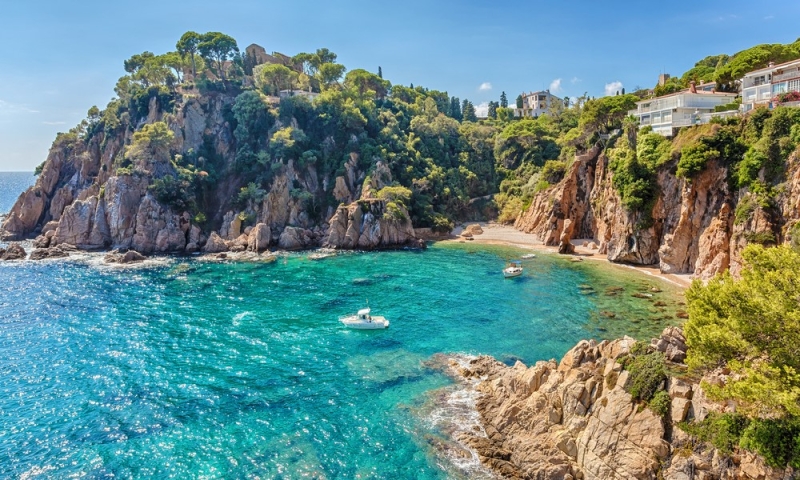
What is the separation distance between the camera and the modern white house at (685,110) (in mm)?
58500

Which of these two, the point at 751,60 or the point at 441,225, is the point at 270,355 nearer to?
the point at 441,225

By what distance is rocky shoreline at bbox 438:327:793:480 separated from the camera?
19.0 metres

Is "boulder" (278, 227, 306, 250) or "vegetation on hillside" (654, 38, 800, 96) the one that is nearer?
"vegetation on hillside" (654, 38, 800, 96)

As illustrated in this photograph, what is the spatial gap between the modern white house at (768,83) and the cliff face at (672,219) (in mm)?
11304

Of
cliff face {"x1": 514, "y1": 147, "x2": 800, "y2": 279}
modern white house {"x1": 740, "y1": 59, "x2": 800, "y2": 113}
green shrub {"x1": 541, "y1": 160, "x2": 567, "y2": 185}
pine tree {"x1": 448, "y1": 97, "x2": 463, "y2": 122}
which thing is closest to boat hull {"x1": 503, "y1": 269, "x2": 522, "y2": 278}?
cliff face {"x1": 514, "y1": 147, "x2": 800, "y2": 279}

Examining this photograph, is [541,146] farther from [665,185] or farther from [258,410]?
[258,410]

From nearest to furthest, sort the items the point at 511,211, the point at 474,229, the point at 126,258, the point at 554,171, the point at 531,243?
the point at 126,258, the point at 531,243, the point at 554,171, the point at 474,229, the point at 511,211

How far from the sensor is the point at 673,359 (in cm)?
2341

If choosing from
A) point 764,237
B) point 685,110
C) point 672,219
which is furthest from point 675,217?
point 685,110

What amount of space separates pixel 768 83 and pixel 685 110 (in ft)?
30.4

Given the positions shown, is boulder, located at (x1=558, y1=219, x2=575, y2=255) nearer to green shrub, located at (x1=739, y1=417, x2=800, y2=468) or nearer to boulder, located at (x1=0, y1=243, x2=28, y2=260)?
green shrub, located at (x1=739, y1=417, x2=800, y2=468)

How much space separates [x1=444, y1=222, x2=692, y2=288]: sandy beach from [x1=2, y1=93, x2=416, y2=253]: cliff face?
15.2 m

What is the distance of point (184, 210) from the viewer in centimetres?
8369

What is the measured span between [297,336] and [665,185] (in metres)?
50.1
